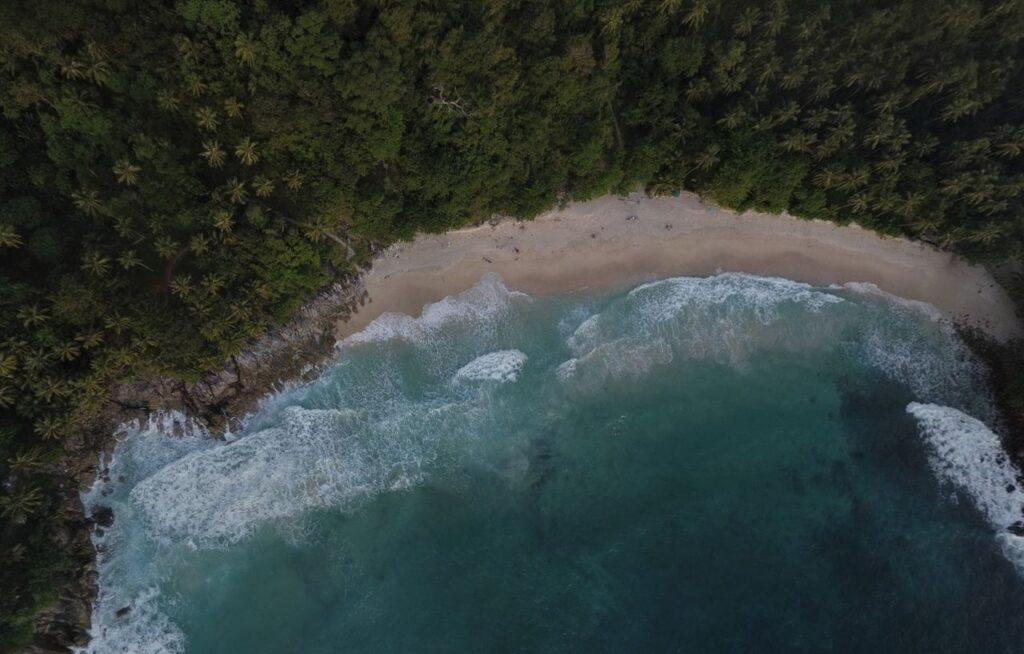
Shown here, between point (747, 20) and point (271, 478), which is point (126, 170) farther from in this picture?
point (747, 20)

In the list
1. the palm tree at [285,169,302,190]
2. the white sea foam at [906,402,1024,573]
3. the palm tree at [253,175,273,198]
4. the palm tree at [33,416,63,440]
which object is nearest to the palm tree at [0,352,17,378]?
the palm tree at [33,416,63,440]

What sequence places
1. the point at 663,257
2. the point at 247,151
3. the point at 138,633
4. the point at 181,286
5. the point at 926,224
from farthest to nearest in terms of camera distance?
the point at 663,257 < the point at 926,224 < the point at 138,633 < the point at 247,151 < the point at 181,286

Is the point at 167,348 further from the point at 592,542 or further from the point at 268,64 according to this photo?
the point at 592,542

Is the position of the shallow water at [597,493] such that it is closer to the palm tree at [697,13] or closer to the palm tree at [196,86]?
the palm tree at [697,13]

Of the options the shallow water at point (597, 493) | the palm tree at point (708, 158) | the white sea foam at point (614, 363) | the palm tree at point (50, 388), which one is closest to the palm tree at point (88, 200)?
the palm tree at point (50, 388)

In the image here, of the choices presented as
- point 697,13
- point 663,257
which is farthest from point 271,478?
point 697,13

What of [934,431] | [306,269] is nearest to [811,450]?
[934,431]
